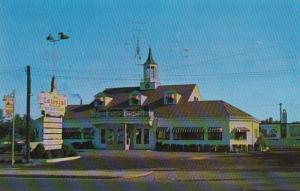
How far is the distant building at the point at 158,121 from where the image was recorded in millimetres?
59969

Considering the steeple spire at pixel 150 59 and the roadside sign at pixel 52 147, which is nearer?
the roadside sign at pixel 52 147

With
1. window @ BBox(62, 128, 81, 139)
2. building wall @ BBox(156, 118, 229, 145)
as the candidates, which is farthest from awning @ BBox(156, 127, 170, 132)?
window @ BBox(62, 128, 81, 139)

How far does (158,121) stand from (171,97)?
3765 millimetres

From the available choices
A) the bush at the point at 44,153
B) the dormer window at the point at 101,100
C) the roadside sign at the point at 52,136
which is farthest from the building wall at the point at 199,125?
the bush at the point at 44,153

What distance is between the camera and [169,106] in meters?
64.7

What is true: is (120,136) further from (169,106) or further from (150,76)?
(150,76)

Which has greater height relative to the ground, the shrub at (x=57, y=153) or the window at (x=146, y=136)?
the window at (x=146, y=136)

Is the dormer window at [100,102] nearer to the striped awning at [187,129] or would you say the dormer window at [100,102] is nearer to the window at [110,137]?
the window at [110,137]

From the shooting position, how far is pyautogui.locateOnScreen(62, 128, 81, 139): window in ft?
222

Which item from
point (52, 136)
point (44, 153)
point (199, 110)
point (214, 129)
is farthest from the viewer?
point (199, 110)

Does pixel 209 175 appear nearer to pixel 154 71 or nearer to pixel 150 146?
pixel 150 146

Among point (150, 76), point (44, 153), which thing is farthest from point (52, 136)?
point (150, 76)

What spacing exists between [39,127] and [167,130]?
17.1 m

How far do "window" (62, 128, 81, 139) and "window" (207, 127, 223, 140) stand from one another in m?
16.3
